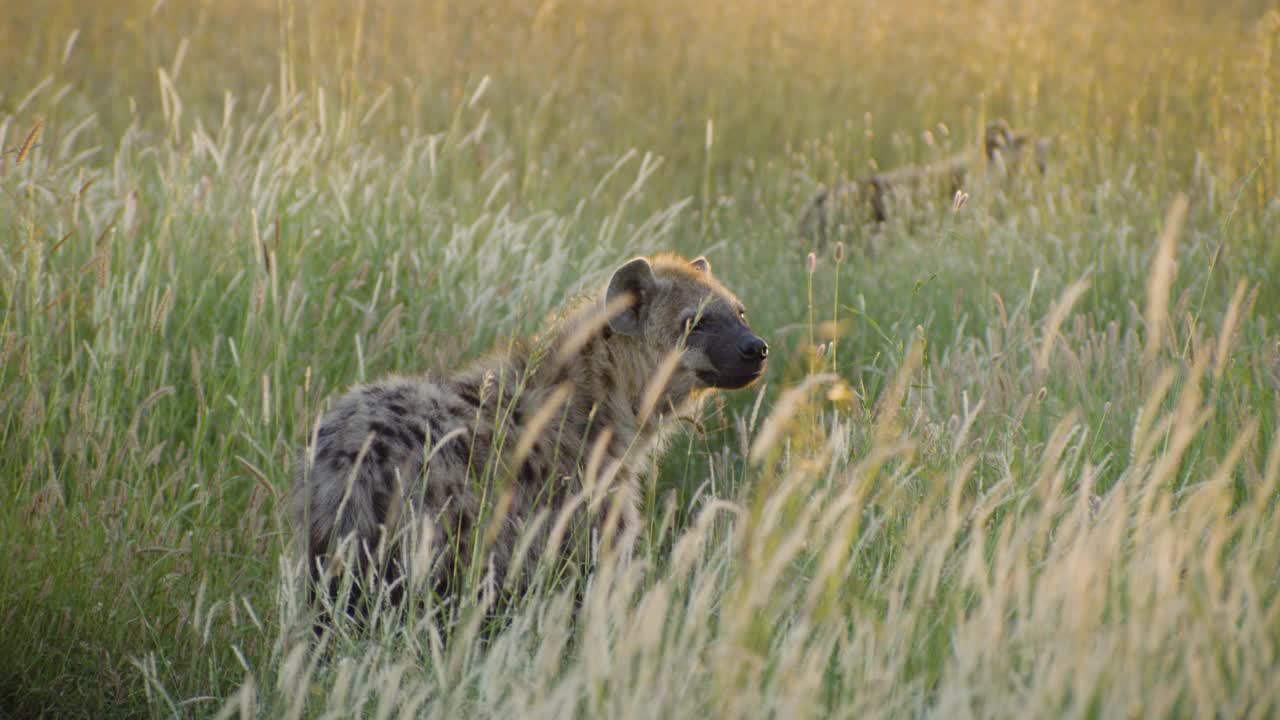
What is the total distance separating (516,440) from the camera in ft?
13.0

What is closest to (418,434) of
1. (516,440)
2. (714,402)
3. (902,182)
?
(516,440)

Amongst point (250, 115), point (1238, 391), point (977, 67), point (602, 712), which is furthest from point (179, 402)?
point (977, 67)

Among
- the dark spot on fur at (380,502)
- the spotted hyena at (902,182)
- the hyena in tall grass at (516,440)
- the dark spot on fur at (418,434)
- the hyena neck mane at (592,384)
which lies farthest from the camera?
the spotted hyena at (902,182)

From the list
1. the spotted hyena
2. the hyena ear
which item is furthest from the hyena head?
the spotted hyena

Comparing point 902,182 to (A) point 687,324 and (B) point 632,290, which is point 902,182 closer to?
(B) point 632,290

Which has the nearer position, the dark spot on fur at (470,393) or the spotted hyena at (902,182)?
the dark spot on fur at (470,393)

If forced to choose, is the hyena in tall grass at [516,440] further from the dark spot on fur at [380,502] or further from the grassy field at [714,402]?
the grassy field at [714,402]

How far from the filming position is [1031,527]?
8.82ft

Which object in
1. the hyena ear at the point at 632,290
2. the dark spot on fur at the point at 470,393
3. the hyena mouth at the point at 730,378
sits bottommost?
the hyena mouth at the point at 730,378

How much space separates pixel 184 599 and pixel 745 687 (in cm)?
196

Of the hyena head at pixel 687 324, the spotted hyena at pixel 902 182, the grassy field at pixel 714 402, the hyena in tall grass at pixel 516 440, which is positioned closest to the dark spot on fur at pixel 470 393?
the hyena in tall grass at pixel 516 440

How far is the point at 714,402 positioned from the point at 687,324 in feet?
3.79

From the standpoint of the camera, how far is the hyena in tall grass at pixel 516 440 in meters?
3.16

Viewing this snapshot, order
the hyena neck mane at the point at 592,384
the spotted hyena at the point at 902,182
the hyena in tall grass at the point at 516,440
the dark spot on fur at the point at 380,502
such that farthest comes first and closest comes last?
1. the spotted hyena at the point at 902,182
2. the hyena neck mane at the point at 592,384
3. the dark spot on fur at the point at 380,502
4. the hyena in tall grass at the point at 516,440
